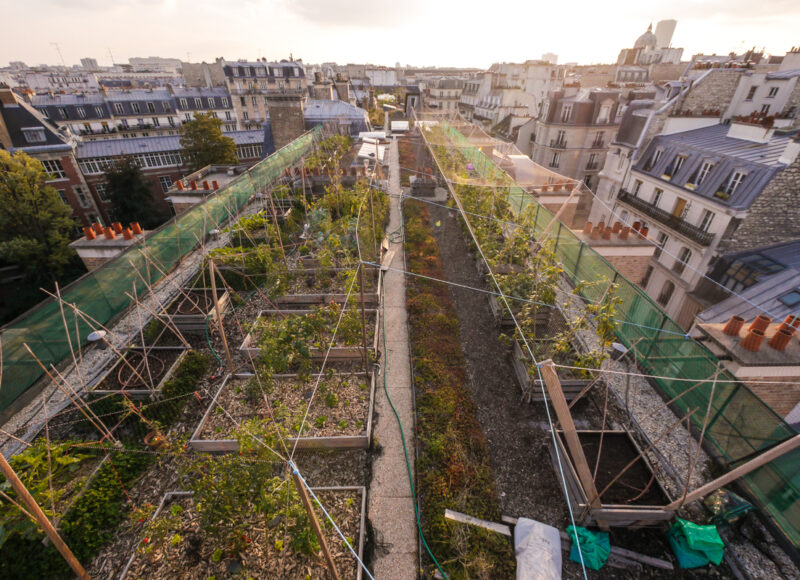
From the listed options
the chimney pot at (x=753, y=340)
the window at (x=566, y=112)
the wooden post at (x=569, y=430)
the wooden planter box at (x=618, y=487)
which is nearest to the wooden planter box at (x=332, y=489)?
the wooden planter box at (x=618, y=487)

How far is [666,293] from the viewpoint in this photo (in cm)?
1802

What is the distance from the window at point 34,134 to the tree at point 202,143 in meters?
10.0

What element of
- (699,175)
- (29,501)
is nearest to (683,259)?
(699,175)

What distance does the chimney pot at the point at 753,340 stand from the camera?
6763 mm

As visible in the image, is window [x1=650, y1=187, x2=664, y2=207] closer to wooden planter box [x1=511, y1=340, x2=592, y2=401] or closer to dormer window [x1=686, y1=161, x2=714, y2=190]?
dormer window [x1=686, y1=161, x2=714, y2=190]

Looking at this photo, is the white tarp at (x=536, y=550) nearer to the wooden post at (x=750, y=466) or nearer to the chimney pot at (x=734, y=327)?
the wooden post at (x=750, y=466)

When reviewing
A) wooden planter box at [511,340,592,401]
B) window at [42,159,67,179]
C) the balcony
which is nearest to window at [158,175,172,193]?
window at [42,159,67,179]

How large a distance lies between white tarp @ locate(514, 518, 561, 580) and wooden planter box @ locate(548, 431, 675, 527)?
0.66 meters

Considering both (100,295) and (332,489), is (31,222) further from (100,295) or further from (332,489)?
(332,489)

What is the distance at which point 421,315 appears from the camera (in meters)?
11.6

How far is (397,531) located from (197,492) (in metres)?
3.51

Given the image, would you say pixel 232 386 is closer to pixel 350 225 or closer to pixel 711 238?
pixel 350 225

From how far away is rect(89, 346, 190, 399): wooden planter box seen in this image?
810 cm

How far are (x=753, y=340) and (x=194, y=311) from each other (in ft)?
45.8
